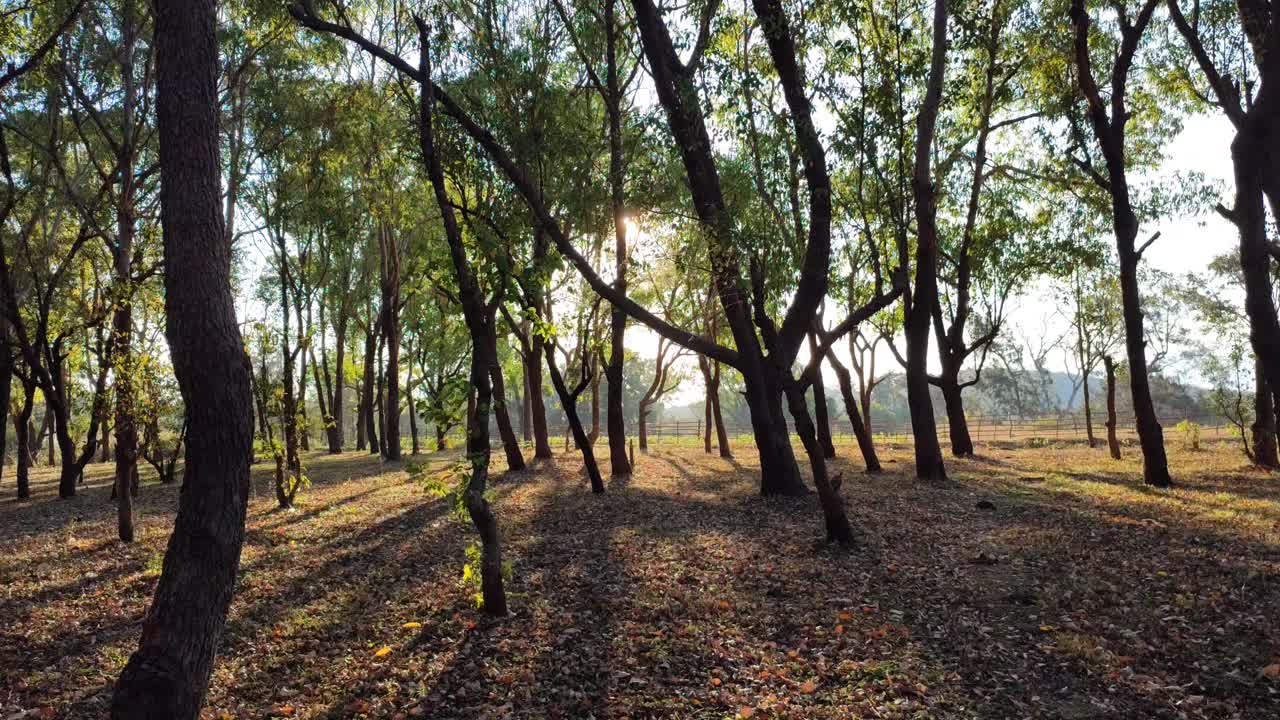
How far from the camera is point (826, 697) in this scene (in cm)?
505

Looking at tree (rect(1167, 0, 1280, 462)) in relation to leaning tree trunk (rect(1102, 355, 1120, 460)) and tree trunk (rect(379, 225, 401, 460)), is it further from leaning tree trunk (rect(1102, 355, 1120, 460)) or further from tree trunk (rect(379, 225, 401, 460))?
tree trunk (rect(379, 225, 401, 460))

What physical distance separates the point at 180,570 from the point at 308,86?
1770 centimetres

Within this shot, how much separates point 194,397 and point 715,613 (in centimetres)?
489

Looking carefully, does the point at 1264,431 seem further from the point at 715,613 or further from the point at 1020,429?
the point at 1020,429

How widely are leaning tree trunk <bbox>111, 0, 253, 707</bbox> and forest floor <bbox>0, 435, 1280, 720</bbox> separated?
4.29 feet

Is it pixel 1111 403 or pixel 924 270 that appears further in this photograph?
pixel 1111 403

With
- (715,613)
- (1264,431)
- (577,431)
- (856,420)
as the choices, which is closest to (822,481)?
(715,613)

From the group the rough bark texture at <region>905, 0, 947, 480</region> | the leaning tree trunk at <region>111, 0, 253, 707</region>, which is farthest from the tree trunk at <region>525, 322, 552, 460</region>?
the leaning tree trunk at <region>111, 0, 253, 707</region>

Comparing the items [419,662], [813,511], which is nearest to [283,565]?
[419,662]

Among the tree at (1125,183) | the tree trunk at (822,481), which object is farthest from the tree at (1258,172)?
the tree trunk at (822,481)

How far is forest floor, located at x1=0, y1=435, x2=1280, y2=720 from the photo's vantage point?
16.7 feet

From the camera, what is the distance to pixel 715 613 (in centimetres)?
Answer: 687

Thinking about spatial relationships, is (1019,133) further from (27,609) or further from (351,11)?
(27,609)

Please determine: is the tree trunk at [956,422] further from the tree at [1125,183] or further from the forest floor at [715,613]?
the forest floor at [715,613]
